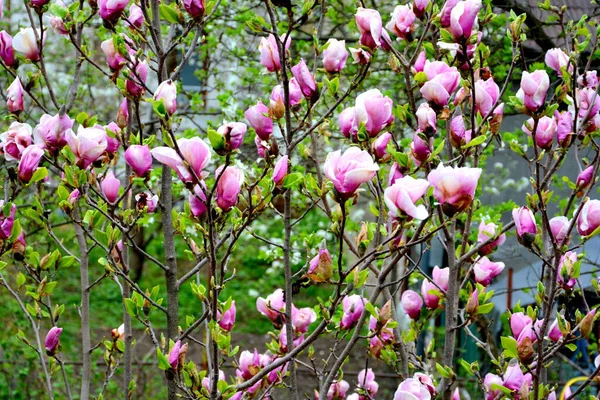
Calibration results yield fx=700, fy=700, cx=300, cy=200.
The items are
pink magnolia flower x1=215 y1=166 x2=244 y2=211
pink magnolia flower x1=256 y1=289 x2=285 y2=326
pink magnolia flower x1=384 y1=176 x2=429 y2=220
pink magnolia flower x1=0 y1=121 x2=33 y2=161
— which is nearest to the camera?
pink magnolia flower x1=384 y1=176 x2=429 y2=220

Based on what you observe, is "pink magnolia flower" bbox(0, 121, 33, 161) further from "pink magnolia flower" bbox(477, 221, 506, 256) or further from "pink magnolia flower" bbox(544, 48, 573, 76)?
"pink magnolia flower" bbox(544, 48, 573, 76)

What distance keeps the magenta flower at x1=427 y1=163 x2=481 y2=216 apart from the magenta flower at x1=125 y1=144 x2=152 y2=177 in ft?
2.15

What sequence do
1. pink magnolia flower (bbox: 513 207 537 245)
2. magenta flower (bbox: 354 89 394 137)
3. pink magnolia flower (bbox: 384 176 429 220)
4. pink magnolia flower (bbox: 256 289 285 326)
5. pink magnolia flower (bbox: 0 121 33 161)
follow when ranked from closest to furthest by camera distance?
pink magnolia flower (bbox: 384 176 429 220), magenta flower (bbox: 354 89 394 137), pink magnolia flower (bbox: 513 207 537 245), pink magnolia flower (bbox: 0 121 33 161), pink magnolia flower (bbox: 256 289 285 326)

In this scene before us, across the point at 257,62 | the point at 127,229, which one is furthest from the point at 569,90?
the point at 257,62

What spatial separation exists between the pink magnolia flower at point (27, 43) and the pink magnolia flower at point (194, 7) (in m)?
0.52

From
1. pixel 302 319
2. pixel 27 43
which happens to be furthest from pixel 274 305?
pixel 27 43

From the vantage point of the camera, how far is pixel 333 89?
1.65 m

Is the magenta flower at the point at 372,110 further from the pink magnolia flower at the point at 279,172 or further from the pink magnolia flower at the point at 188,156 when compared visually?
the pink magnolia flower at the point at 188,156

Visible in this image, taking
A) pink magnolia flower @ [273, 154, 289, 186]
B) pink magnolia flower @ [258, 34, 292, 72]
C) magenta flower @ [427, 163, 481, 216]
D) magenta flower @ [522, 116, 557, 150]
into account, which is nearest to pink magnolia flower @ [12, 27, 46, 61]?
pink magnolia flower @ [258, 34, 292, 72]

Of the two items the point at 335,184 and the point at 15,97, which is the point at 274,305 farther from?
the point at 15,97

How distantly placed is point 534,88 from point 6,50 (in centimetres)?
134

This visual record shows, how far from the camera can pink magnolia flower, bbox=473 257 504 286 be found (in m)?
1.85

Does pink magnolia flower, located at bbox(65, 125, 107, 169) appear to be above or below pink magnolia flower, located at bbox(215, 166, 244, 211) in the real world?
above

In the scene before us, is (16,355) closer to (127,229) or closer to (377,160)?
(127,229)
